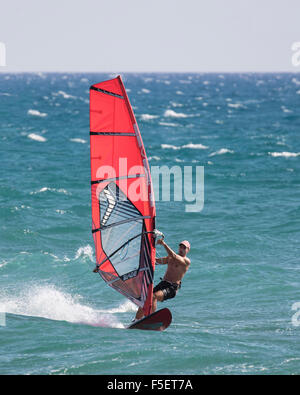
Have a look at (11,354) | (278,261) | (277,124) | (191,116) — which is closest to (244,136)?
(277,124)

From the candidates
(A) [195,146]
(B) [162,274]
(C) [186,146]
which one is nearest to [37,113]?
(C) [186,146]

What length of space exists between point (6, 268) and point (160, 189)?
13.3 m

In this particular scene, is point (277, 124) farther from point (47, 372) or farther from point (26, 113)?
point (47, 372)

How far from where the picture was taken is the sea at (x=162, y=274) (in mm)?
12320

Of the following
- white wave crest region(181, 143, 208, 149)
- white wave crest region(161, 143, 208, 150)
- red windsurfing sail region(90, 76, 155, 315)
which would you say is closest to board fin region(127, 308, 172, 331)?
red windsurfing sail region(90, 76, 155, 315)

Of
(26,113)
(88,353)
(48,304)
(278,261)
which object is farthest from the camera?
(26,113)

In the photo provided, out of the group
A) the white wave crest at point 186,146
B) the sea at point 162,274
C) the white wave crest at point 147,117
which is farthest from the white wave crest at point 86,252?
the white wave crest at point 147,117

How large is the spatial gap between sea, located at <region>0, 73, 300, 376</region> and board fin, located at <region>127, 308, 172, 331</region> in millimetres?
197

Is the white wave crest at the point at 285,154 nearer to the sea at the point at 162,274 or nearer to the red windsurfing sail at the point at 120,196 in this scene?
the sea at the point at 162,274

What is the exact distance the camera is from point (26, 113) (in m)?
69.2

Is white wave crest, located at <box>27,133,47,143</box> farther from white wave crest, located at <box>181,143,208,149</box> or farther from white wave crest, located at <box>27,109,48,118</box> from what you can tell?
white wave crest, located at <box>27,109,48,118</box>

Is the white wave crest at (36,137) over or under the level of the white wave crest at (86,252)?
over

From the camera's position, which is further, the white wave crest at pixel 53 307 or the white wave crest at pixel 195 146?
the white wave crest at pixel 195 146

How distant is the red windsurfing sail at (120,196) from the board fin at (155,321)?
192 millimetres
